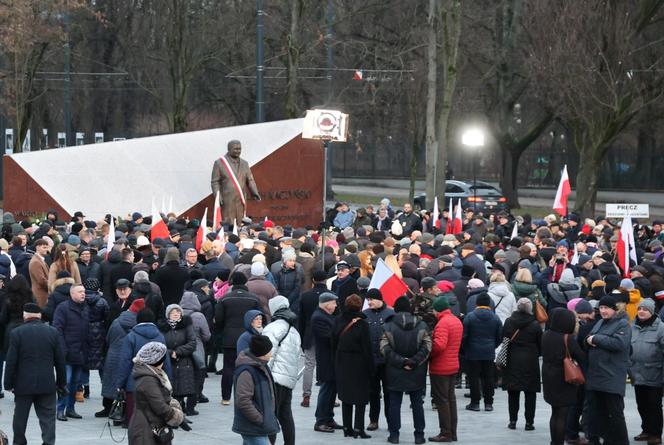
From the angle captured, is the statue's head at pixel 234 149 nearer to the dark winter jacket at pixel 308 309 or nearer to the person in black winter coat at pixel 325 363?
the dark winter jacket at pixel 308 309

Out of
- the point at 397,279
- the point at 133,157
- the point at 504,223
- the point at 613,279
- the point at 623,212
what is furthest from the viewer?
the point at 133,157

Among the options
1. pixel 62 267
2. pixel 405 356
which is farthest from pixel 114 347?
pixel 62 267

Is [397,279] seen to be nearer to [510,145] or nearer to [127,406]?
[127,406]

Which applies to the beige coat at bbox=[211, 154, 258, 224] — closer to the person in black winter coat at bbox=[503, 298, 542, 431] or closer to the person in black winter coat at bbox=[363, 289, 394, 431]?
the person in black winter coat at bbox=[363, 289, 394, 431]

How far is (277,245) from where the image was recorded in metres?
21.0

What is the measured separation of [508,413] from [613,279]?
2148mm

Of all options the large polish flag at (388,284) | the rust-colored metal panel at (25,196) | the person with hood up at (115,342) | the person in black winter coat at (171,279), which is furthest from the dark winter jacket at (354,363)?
the rust-colored metal panel at (25,196)

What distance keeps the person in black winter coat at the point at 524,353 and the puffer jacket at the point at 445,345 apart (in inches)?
29.9

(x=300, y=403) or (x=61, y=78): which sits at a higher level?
(x=61, y=78)

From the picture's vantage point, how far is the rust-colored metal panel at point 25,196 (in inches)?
1199

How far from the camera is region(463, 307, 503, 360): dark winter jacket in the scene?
15.4m

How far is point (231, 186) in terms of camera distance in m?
29.5

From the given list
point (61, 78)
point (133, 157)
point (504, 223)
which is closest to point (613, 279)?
point (504, 223)

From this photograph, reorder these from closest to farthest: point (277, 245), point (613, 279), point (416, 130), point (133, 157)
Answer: point (613, 279), point (277, 245), point (133, 157), point (416, 130)
